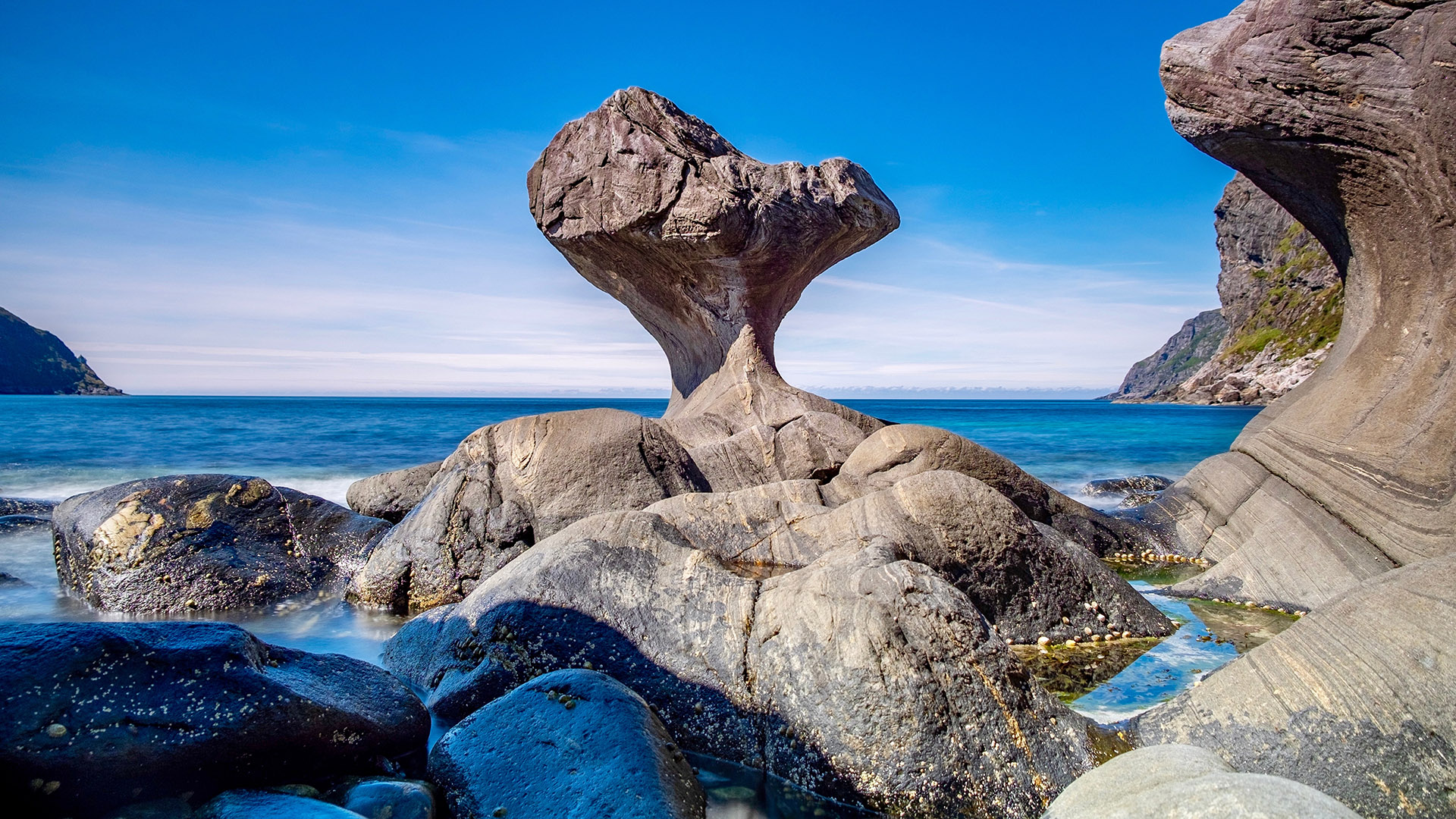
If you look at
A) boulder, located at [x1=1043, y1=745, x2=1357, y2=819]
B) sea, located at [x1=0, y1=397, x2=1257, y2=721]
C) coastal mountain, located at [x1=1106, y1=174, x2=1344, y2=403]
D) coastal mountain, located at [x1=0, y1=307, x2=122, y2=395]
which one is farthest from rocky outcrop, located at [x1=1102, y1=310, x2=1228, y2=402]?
coastal mountain, located at [x1=0, y1=307, x2=122, y2=395]

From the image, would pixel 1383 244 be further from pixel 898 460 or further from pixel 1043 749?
pixel 1043 749

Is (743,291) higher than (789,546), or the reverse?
(743,291)

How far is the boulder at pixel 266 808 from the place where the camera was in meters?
2.80

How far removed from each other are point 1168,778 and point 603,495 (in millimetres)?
5824

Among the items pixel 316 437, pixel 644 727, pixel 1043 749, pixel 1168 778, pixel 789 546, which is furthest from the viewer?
pixel 316 437

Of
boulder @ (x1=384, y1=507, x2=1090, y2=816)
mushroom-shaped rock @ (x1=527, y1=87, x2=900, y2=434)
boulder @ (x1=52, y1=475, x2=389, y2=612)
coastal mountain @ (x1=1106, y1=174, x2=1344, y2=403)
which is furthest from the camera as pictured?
coastal mountain @ (x1=1106, y1=174, x2=1344, y2=403)

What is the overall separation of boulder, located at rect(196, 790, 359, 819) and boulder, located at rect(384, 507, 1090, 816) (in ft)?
5.22

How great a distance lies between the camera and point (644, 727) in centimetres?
348

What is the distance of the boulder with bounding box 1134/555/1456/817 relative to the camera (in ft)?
10.2

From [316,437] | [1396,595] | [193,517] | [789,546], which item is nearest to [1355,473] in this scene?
[1396,595]

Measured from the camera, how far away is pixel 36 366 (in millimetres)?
86500

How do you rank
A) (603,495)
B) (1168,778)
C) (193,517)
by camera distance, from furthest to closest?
1. (603,495)
2. (193,517)
3. (1168,778)

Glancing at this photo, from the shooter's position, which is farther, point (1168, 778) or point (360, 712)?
point (360, 712)

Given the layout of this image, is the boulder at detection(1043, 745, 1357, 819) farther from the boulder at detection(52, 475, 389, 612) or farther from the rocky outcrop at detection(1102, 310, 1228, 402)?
the rocky outcrop at detection(1102, 310, 1228, 402)
